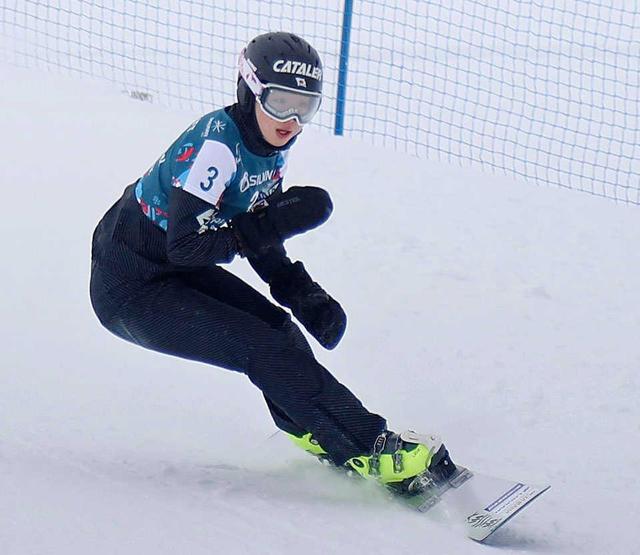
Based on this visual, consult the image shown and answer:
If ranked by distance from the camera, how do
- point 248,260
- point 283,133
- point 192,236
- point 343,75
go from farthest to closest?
point 343,75 < point 248,260 < point 283,133 < point 192,236

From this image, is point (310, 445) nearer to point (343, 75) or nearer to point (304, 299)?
point (304, 299)

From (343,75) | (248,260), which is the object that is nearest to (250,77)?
(248,260)

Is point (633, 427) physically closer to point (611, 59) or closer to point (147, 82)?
point (147, 82)

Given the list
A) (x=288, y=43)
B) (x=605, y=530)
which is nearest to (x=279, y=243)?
(x=288, y=43)

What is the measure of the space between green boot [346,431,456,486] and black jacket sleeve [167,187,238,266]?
761mm

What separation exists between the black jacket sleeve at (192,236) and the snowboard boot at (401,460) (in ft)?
2.50

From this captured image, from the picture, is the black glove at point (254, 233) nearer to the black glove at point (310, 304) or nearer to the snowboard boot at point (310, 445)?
the black glove at point (310, 304)

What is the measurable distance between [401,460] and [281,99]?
1153 millimetres

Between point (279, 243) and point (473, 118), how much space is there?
5148mm

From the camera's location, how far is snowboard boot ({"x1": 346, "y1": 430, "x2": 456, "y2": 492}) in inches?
132

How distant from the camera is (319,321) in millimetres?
3562

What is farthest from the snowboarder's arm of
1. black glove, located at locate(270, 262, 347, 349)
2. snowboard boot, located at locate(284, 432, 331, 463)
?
snowboard boot, located at locate(284, 432, 331, 463)

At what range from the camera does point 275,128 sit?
328cm

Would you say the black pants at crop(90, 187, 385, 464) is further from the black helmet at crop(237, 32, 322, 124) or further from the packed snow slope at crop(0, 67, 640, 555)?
the black helmet at crop(237, 32, 322, 124)
